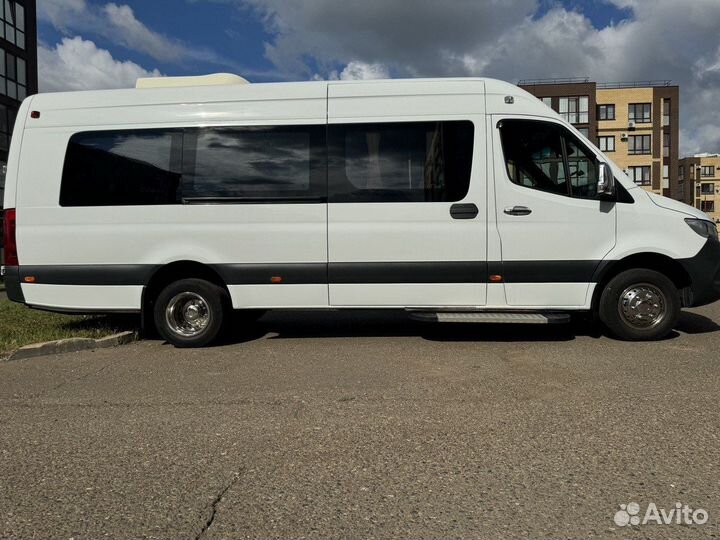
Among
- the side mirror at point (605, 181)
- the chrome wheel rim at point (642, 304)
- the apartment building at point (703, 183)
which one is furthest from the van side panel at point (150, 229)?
the apartment building at point (703, 183)

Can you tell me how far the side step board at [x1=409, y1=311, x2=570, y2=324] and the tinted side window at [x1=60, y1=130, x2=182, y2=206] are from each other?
9.80ft

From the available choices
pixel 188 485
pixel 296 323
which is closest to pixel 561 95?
pixel 296 323

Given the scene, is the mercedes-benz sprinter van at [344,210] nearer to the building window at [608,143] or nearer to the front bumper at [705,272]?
the front bumper at [705,272]

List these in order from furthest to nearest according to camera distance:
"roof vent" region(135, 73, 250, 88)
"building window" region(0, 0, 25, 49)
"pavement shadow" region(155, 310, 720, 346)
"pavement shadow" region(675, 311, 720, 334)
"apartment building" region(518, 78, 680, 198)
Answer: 1. "apartment building" region(518, 78, 680, 198)
2. "building window" region(0, 0, 25, 49)
3. "pavement shadow" region(675, 311, 720, 334)
4. "pavement shadow" region(155, 310, 720, 346)
5. "roof vent" region(135, 73, 250, 88)

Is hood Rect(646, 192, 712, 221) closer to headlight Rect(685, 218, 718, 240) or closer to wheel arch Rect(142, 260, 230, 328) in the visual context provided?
headlight Rect(685, 218, 718, 240)

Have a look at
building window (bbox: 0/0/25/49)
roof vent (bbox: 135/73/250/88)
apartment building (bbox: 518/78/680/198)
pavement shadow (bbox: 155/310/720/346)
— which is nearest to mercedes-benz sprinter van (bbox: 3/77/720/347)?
roof vent (bbox: 135/73/250/88)

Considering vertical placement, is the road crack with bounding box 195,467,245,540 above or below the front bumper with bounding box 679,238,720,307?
below

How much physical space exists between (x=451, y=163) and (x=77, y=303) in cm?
433

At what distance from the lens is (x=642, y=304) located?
233 inches

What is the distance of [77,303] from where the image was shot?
20.0 ft

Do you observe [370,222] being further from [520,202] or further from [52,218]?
[52,218]

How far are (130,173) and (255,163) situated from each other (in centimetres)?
137

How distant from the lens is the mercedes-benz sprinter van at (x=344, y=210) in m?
5.84

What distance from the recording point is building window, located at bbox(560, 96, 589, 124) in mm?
52250
